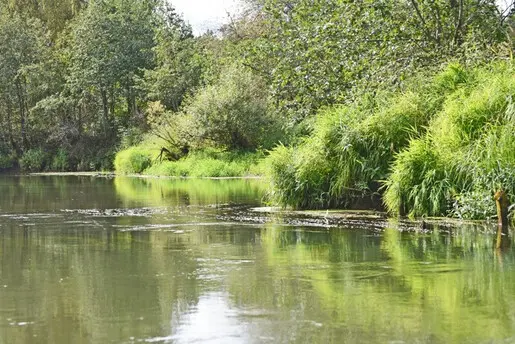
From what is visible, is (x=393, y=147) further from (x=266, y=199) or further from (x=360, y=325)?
(x=360, y=325)

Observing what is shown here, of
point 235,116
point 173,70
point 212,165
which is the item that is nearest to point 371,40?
point 235,116

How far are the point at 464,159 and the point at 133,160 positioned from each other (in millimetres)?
30875

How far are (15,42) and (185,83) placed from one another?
41.5 ft

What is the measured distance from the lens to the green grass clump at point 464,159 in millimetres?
12688

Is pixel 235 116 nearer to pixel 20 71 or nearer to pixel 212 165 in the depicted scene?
pixel 212 165

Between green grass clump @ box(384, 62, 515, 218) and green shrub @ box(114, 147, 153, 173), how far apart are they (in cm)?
2815

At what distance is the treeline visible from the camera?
52.2 ft

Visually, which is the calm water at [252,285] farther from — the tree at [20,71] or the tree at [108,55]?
the tree at [20,71]

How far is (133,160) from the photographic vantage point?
139 ft

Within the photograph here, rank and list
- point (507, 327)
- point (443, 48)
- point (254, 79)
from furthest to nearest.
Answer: point (254, 79)
point (443, 48)
point (507, 327)

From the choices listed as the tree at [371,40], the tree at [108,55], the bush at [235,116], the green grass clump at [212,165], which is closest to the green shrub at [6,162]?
the tree at [108,55]

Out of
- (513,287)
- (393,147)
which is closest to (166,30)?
(393,147)

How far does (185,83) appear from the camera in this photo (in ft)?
151

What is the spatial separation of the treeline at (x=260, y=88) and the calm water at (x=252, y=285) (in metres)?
2.99
